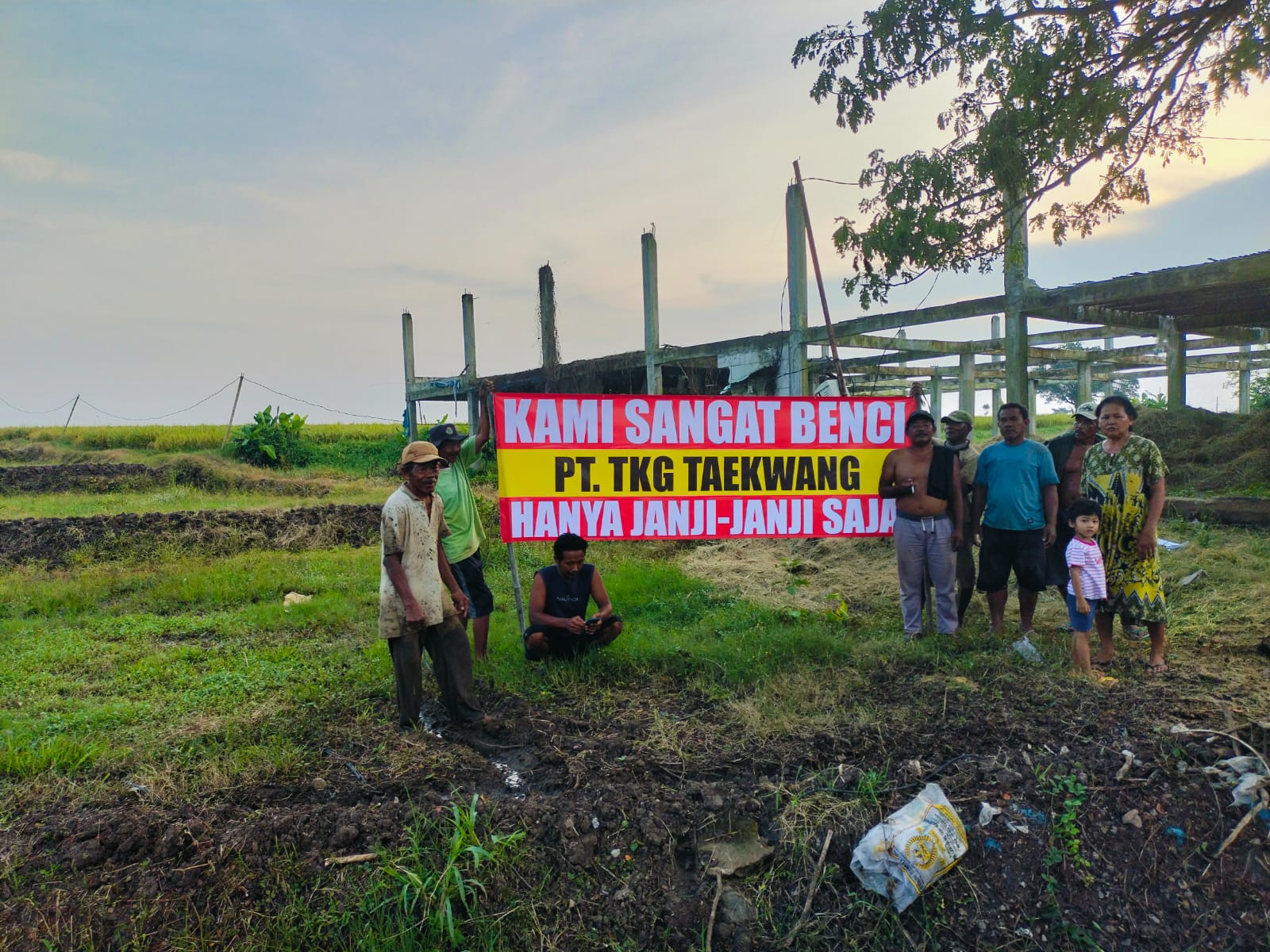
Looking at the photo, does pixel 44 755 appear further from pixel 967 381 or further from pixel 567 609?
pixel 967 381

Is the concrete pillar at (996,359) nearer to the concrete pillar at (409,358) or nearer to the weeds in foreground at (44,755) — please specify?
the weeds in foreground at (44,755)

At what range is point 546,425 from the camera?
5.87m

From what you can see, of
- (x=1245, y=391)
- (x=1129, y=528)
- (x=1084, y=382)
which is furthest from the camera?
(x=1245, y=391)

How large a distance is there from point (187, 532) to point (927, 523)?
9.72m

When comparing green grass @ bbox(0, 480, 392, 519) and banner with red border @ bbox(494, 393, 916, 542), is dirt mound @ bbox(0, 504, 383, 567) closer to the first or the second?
green grass @ bbox(0, 480, 392, 519)

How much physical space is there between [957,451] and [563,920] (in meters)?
4.14

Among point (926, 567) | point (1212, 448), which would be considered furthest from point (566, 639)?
point (1212, 448)

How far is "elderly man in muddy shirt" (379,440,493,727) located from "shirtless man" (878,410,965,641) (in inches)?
122

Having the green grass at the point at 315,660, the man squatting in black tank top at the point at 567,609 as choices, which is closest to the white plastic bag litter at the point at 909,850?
the green grass at the point at 315,660

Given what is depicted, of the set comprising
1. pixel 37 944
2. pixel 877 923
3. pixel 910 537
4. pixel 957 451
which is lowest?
pixel 877 923

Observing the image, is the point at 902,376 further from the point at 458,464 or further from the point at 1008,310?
the point at 458,464

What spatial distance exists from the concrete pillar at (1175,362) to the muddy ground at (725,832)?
9.79 m

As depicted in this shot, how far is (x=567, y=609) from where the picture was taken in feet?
17.2

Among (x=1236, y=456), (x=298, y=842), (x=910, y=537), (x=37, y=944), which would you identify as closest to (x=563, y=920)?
(x=298, y=842)
